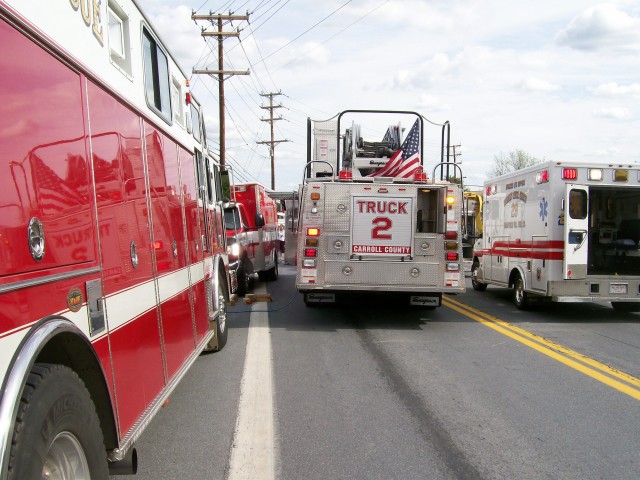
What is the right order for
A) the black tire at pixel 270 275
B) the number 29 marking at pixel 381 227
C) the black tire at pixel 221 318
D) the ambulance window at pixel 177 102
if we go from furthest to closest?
1. the black tire at pixel 270 275
2. the number 29 marking at pixel 381 227
3. the black tire at pixel 221 318
4. the ambulance window at pixel 177 102

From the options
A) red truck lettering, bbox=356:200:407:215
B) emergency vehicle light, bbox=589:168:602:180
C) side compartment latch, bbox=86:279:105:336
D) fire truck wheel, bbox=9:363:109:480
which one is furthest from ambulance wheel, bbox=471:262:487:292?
fire truck wheel, bbox=9:363:109:480

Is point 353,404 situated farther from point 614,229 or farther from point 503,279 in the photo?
point 614,229

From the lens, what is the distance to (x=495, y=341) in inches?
316

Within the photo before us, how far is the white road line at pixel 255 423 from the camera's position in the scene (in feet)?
12.7

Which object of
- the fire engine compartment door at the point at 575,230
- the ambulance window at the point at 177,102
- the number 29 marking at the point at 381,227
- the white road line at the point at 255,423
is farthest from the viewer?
the fire engine compartment door at the point at 575,230

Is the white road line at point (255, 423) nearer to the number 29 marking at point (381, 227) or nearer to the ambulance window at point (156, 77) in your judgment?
the number 29 marking at point (381, 227)

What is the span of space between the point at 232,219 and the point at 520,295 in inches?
253

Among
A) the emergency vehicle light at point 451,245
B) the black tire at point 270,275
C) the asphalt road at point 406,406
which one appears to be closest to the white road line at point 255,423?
the asphalt road at point 406,406

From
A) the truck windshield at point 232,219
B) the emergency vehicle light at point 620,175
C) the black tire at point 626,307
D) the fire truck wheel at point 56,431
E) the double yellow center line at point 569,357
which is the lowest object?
the black tire at point 626,307

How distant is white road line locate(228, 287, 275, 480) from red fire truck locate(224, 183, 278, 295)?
479 centimetres

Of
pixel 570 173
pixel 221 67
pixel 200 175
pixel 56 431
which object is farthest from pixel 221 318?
pixel 221 67

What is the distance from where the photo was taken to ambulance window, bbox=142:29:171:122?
4.30 m

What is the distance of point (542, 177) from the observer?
9891mm

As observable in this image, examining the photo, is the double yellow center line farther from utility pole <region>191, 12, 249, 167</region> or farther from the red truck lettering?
utility pole <region>191, 12, 249, 167</region>
